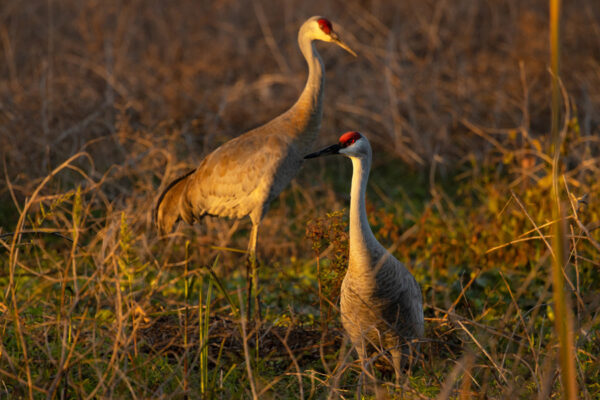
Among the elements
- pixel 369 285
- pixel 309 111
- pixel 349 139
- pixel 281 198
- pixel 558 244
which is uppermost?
pixel 558 244

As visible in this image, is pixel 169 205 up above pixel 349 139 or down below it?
below

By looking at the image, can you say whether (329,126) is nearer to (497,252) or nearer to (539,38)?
(539,38)

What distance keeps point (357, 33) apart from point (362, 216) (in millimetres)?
7680

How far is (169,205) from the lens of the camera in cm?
489

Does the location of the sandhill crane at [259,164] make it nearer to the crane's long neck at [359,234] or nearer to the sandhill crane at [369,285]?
the sandhill crane at [369,285]

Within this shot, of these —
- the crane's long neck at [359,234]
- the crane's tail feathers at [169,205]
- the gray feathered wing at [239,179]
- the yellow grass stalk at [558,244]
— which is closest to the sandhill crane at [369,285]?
the crane's long neck at [359,234]

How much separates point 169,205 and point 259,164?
828 mm

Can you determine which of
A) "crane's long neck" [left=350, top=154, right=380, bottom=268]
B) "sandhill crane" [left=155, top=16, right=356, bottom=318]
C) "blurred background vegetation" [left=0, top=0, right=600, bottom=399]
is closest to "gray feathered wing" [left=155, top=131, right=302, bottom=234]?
"sandhill crane" [left=155, top=16, right=356, bottom=318]

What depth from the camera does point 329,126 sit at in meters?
7.87

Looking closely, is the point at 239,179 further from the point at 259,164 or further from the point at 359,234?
the point at 359,234

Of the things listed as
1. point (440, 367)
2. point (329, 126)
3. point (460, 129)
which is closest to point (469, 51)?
point (460, 129)

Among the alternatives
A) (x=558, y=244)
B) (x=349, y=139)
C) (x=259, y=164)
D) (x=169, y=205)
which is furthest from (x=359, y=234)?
(x=169, y=205)

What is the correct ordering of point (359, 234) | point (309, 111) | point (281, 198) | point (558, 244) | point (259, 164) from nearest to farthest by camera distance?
point (558, 244) < point (359, 234) < point (259, 164) < point (309, 111) < point (281, 198)

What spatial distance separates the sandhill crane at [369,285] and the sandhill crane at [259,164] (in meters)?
1.04
